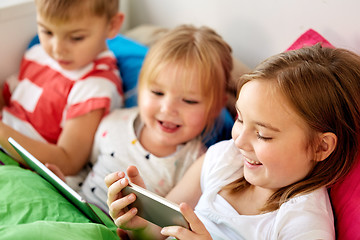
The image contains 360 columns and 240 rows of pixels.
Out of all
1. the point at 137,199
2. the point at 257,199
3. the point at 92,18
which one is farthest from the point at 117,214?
the point at 92,18

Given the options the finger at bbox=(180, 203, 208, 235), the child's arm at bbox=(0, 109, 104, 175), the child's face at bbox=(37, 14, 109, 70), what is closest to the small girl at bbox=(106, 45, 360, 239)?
the finger at bbox=(180, 203, 208, 235)

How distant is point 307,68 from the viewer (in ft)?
2.68

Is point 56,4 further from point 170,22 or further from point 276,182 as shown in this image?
point 276,182

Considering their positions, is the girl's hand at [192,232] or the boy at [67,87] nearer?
the girl's hand at [192,232]

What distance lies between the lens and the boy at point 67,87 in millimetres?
1311

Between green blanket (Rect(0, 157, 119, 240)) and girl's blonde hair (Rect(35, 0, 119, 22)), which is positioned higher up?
girl's blonde hair (Rect(35, 0, 119, 22))

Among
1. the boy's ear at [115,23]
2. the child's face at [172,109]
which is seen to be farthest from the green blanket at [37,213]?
the boy's ear at [115,23]

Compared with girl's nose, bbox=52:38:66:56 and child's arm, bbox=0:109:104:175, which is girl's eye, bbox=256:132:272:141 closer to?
child's arm, bbox=0:109:104:175

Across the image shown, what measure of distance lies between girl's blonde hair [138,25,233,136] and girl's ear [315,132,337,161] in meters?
0.42

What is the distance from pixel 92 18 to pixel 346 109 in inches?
33.9

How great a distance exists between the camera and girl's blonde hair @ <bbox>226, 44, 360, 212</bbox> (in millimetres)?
805

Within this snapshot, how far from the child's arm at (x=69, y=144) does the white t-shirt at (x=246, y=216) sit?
0.46 meters

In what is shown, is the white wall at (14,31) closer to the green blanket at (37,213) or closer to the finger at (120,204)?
the green blanket at (37,213)

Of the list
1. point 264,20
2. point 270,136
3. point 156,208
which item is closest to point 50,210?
point 156,208
